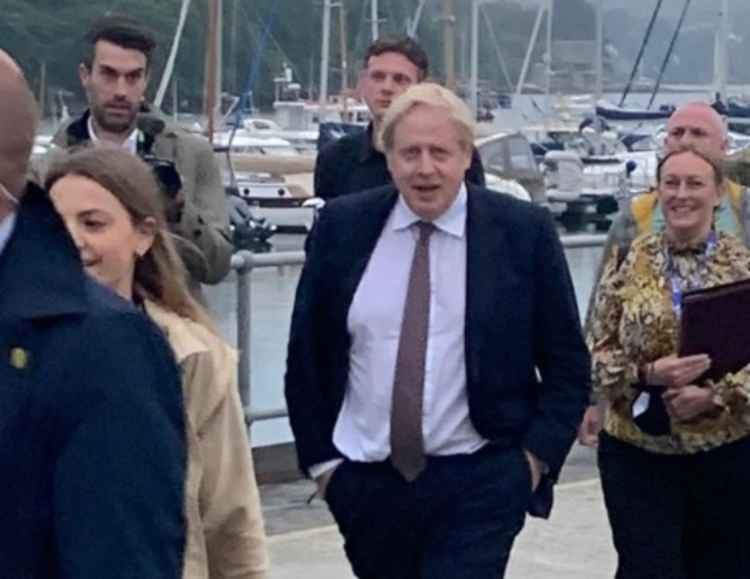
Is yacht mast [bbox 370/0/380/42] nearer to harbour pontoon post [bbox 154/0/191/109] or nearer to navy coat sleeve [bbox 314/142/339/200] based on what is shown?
harbour pontoon post [bbox 154/0/191/109]

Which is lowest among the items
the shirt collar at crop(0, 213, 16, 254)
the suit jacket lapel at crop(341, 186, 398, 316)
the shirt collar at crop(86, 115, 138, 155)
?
the suit jacket lapel at crop(341, 186, 398, 316)

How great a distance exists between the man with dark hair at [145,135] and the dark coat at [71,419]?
373 cm

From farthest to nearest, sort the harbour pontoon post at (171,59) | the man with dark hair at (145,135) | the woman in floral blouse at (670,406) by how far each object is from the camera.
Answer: the harbour pontoon post at (171,59), the man with dark hair at (145,135), the woman in floral blouse at (670,406)

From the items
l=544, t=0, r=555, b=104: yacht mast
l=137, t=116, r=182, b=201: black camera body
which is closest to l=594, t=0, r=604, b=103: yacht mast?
l=544, t=0, r=555, b=104: yacht mast

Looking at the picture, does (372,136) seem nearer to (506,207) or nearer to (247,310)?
(506,207)

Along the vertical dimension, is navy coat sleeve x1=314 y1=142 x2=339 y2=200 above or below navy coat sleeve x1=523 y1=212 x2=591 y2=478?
above

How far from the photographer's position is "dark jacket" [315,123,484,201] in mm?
7430

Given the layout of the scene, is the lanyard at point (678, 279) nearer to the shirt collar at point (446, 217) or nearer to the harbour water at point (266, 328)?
the shirt collar at point (446, 217)

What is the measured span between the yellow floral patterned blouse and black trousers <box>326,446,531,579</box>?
0.77 m

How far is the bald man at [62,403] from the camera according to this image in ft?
9.77

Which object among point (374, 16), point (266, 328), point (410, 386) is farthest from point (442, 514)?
point (374, 16)

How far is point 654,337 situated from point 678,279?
0.18m

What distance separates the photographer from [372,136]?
24.3 ft

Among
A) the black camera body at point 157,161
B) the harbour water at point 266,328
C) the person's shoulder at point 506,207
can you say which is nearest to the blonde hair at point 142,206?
the person's shoulder at point 506,207
